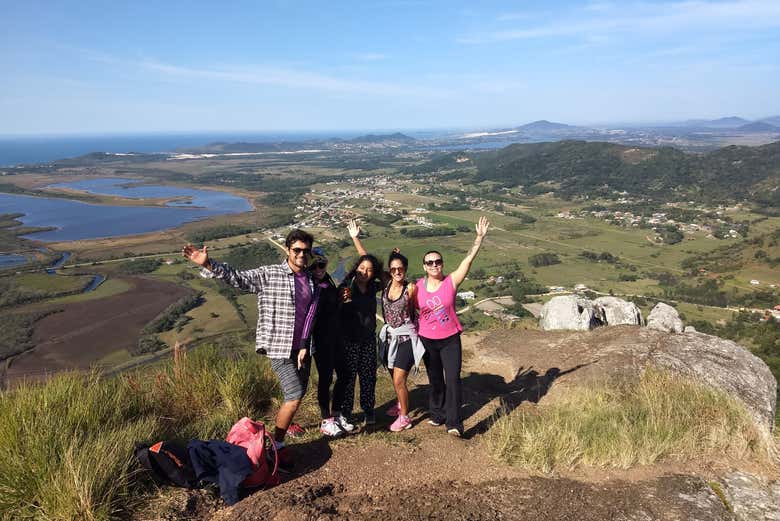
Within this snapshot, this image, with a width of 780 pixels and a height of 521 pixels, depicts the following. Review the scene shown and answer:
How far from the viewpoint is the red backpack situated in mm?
3141

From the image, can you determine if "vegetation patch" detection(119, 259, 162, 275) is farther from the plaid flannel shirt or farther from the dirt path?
the dirt path

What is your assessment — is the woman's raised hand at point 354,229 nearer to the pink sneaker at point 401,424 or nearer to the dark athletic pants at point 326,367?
the dark athletic pants at point 326,367

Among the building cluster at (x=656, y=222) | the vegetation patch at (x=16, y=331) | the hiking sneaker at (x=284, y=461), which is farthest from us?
the building cluster at (x=656, y=222)

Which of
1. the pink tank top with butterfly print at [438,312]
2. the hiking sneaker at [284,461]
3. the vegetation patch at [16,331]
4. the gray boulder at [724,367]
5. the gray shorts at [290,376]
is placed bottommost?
the vegetation patch at [16,331]

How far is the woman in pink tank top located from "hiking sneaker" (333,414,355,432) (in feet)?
3.14

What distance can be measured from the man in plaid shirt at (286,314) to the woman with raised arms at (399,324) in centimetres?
84

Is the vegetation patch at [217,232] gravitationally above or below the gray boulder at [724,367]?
below

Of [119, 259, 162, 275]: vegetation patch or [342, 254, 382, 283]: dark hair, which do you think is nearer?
[342, 254, 382, 283]: dark hair

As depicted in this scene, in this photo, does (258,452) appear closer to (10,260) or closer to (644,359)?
(644,359)

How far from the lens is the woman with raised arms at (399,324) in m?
4.29

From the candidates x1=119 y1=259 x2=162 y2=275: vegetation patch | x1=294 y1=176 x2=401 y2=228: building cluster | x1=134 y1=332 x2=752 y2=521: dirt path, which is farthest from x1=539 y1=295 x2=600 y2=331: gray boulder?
x1=294 y1=176 x2=401 y2=228: building cluster

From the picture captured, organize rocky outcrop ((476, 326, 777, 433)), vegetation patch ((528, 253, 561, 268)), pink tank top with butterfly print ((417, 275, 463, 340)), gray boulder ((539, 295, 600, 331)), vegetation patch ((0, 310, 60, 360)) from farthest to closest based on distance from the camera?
vegetation patch ((528, 253, 561, 268)), vegetation patch ((0, 310, 60, 360)), gray boulder ((539, 295, 600, 331)), rocky outcrop ((476, 326, 777, 433)), pink tank top with butterfly print ((417, 275, 463, 340))

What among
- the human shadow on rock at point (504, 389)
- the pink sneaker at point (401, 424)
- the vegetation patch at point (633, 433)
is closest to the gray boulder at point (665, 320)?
the human shadow on rock at point (504, 389)

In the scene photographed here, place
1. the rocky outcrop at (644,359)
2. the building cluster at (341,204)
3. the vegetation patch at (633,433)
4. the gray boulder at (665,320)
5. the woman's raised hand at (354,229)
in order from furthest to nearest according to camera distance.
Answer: the building cluster at (341,204) < the gray boulder at (665,320) < the rocky outcrop at (644,359) < the woman's raised hand at (354,229) < the vegetation patch at (633,433)
